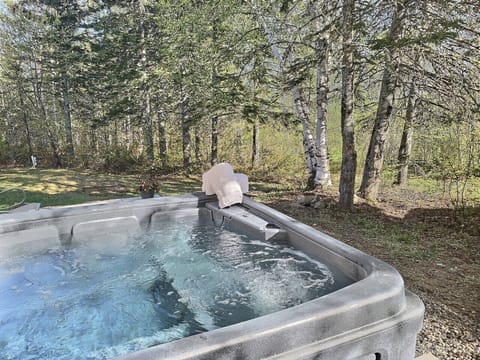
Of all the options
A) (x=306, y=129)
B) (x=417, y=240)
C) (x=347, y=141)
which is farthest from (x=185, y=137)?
(x=417, y=240)

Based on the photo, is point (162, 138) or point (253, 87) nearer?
point (253, 87)

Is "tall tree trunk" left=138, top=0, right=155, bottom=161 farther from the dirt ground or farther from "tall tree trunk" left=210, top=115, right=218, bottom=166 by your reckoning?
the dirt ground

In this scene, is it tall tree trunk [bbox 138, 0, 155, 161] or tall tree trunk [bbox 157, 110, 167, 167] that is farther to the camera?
tall tree trunk [bbox 157, 110, 167, 167]

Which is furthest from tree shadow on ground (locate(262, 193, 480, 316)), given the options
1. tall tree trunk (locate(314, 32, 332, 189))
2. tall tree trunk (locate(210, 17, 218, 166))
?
tall tree trunk (locate(210, 17, 218, 166))

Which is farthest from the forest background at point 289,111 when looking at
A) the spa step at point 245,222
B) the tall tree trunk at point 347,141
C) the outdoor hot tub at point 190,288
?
the spa step at point 245,222

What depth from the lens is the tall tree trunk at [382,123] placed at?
414cm

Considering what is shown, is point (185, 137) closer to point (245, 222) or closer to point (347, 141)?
point (347, 141)

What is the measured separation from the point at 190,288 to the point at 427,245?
8.02 ft

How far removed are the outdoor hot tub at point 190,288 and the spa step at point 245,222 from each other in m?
0.01

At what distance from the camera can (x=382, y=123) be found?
16.1 ft

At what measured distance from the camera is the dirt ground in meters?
2.04

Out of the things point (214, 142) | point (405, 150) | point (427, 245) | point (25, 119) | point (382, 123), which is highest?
point (25, 119)

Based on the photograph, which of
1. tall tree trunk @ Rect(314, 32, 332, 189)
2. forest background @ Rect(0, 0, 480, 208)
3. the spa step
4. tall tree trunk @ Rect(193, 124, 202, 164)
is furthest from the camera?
tall tree trunk @ Rect(193, 124, 202, 164)

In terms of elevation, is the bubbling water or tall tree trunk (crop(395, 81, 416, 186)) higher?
tall tree trunk (crop(395, 81, 416, 186))
